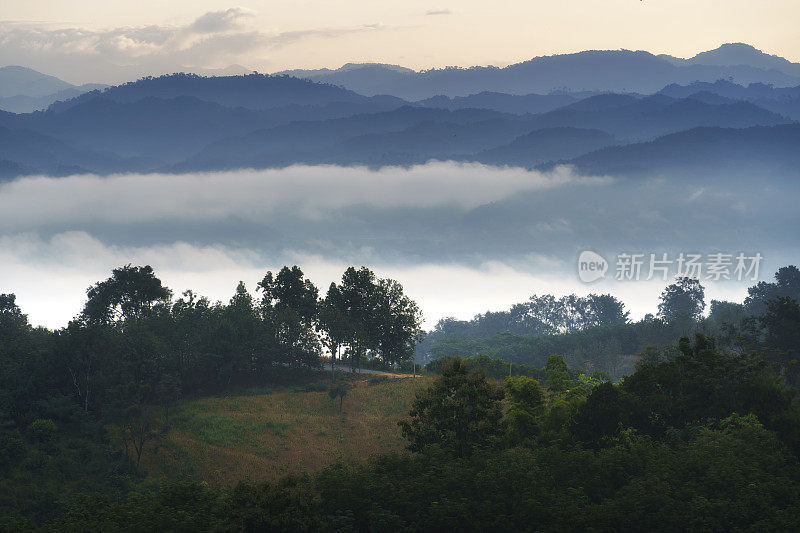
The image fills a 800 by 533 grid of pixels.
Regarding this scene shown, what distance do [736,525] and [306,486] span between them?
1739 cm

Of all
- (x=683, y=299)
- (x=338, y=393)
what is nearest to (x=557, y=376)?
(x=338, y=393)

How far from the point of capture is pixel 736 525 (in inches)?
1109

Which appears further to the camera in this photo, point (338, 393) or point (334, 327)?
point (334, 327)

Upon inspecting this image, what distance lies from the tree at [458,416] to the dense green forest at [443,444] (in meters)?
0.08

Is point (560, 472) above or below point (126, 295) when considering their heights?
below

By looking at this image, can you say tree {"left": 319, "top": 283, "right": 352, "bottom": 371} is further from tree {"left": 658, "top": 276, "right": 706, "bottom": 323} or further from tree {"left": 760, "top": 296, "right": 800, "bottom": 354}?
tree {"left": 658, "top": 276, "right": 706, "bottom": 323}

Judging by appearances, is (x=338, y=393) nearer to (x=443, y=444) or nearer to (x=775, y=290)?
(x=443, y=444)

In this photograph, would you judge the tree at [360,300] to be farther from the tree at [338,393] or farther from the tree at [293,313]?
the tree at [338,393]

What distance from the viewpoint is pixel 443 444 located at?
38.6 metres

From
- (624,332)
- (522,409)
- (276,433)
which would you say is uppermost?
(624,332)

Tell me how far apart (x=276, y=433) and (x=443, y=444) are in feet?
84.1

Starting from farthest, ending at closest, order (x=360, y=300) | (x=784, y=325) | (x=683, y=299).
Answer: (x=683, y=299), (x=360, y=300), (x=784, y=325)

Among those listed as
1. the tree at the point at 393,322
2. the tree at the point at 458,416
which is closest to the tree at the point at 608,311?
the tree at the point at 393,322

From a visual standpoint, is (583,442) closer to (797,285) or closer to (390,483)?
(390,483)
